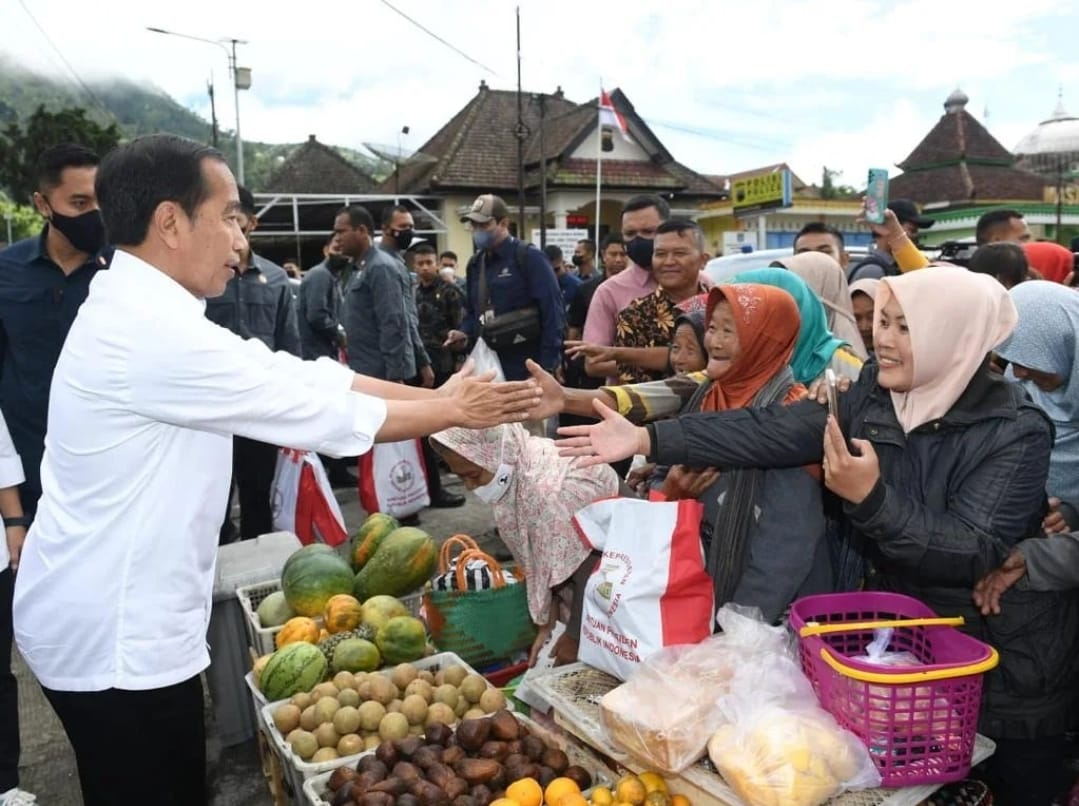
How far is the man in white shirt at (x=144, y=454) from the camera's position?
69.6 inches

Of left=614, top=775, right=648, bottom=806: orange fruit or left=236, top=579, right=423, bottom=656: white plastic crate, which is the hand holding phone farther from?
left=614, top=775, right=648, bottom=806: orange fruit

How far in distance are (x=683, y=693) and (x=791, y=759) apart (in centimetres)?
32

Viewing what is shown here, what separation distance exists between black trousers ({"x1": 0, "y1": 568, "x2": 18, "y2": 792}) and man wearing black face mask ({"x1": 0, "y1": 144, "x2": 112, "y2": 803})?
567 mm

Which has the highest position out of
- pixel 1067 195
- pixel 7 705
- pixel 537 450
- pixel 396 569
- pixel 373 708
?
pixel 1067 195

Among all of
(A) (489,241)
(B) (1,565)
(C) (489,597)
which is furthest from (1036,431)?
(A) (489,241)

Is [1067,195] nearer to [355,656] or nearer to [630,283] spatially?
[630,283]

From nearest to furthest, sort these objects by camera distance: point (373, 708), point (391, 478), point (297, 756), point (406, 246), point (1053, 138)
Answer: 1. point (297, 756)
2. point (373, 708)
3. point (391, 478)
4. point (406, 246)
5. point (1053, 138)

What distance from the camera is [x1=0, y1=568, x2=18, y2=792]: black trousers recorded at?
9.15 feet

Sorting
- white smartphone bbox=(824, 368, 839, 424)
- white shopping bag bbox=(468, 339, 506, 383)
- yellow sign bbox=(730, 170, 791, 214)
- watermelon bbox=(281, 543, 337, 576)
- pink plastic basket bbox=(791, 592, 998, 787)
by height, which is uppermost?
yellow sign bbox=(730, 170, 791, 214)

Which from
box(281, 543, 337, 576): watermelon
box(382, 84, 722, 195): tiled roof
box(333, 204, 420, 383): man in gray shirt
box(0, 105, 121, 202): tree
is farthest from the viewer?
box(0, 105, 121, 202): tree

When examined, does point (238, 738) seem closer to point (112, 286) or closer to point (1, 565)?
point (1, 565)

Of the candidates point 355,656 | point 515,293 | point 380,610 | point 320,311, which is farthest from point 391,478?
point 355,656

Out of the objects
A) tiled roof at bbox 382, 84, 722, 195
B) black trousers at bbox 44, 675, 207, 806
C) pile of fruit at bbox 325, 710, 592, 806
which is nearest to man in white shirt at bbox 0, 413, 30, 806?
black trousers at bbox 44, 675, 207, 806

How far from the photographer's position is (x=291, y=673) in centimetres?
277
